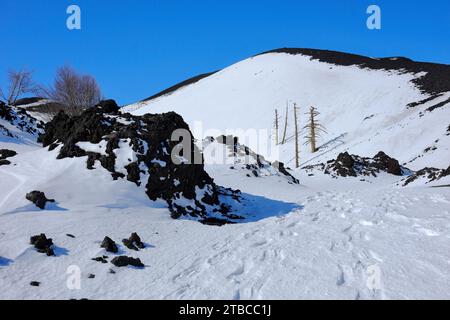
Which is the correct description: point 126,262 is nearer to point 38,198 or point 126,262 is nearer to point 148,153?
point 38,198

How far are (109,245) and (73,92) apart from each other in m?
24.3

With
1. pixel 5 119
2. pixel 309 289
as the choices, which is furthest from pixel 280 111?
pixel 309 289

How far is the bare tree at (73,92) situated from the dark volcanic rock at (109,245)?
22.9 m

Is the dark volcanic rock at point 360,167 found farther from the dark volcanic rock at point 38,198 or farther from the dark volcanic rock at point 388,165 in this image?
the dark volcanic rock at point 38,198

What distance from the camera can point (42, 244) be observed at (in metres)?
6.51

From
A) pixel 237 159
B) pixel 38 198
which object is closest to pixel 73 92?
pixel 237 159

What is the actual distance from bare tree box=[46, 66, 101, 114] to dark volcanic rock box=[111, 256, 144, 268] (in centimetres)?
2365

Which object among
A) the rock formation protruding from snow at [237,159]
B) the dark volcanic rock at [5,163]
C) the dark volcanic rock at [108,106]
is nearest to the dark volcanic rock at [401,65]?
the rock formation protruding from snow at [237,159]

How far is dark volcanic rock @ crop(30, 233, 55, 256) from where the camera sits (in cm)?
641

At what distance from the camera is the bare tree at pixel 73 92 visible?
28.1 m

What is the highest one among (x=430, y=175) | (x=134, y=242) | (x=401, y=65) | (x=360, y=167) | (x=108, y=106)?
(x=401, y=65)

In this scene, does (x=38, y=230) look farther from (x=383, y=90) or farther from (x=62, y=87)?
(x=383, y=90)

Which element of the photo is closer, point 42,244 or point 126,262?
point 126,262
